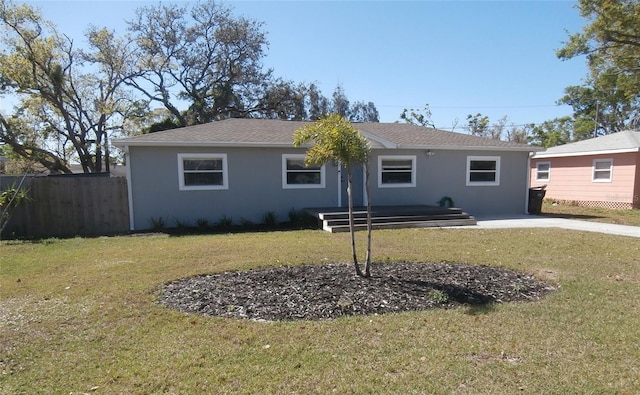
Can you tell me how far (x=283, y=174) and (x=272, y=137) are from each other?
129 cm

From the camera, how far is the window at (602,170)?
17.8 m

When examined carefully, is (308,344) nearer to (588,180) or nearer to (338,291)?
(338,291)

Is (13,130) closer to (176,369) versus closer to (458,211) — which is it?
(458,211)

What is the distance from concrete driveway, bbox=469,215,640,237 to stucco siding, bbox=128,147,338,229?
518 cm

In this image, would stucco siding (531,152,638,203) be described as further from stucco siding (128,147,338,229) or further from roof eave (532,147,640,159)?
stucco siding (128,147,338,229)

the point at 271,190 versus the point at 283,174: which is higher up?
the point at 283,174

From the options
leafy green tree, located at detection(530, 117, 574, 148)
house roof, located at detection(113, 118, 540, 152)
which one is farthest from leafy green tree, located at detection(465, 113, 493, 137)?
house roof, located at detection(113, 118, 540, 152)

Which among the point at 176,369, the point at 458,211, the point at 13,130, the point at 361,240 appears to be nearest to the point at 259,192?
the point at 361,240

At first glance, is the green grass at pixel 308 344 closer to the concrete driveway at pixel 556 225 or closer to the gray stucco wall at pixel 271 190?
the concrete driveway at pixel 556 225

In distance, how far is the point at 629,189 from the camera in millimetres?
16812

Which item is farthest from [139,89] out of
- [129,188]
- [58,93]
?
[129,188]

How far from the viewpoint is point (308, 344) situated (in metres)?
3.48

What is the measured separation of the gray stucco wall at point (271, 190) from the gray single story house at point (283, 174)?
0.10 feet

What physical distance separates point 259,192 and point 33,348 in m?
9.13
